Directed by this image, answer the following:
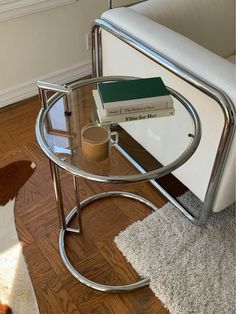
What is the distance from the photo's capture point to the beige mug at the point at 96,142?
0.99 m

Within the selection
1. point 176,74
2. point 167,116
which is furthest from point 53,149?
point 176,74

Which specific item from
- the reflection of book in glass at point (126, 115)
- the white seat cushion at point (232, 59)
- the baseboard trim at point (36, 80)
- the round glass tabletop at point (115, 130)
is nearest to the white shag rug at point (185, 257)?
the round glass tabletop at point (115, 130)

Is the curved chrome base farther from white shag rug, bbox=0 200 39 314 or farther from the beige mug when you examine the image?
the beige mug

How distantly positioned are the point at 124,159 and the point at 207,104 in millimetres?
331

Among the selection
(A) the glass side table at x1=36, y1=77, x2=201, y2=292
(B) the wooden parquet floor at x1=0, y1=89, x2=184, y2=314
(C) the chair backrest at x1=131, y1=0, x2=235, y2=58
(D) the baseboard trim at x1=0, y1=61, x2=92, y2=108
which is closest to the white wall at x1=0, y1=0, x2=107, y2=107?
(D) the baseboard trim at x1=0, y1=61, x2=92, y2=108

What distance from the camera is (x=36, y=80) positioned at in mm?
2016

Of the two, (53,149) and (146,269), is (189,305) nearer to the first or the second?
(146,269)

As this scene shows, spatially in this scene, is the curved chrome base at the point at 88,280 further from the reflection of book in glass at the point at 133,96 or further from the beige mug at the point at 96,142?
the reflection of book in glass at the point at 133,96

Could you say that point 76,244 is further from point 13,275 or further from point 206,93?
point 206,93

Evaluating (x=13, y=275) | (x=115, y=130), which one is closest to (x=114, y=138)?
(x=115, y=130)

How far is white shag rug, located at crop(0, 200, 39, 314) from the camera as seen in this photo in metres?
1.17

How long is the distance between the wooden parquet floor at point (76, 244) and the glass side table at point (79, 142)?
3 centimetres

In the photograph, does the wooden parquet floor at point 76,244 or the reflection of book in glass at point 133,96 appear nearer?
the reflection of book in glass at point 133,96

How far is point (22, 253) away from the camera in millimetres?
1312
